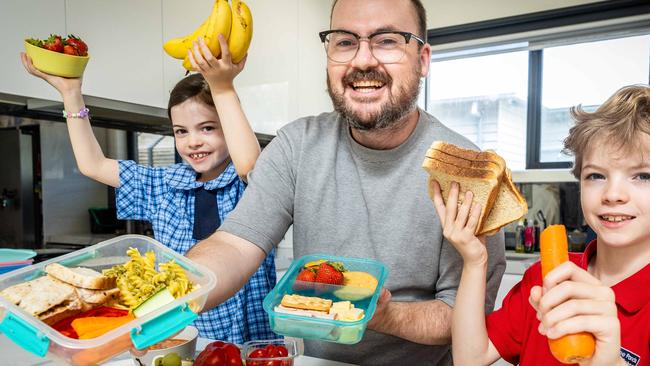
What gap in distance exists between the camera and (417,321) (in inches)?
39.7

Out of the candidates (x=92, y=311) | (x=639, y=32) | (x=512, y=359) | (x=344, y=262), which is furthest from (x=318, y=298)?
(x=639, y=32)

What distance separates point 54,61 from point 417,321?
1.15 meters

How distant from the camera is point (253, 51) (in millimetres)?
2674

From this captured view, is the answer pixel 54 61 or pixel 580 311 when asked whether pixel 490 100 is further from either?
pixel 580 311

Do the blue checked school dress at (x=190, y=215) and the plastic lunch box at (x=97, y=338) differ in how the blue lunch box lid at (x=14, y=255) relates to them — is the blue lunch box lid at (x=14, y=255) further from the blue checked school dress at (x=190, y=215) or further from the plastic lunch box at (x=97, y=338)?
the plastic lunch box at (x=97, y=338)

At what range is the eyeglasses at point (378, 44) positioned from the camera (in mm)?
1157

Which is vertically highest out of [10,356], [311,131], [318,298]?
[311,131]

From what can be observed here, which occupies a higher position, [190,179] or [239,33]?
[239,33]

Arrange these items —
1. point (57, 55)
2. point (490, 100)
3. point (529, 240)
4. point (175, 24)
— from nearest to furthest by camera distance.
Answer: point (57, 55) < point (175, 24) < point (529, 240) < point (490, 100)

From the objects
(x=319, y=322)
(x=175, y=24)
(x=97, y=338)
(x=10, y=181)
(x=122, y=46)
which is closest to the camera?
(x=97, y=338)

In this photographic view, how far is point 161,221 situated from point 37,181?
77cm

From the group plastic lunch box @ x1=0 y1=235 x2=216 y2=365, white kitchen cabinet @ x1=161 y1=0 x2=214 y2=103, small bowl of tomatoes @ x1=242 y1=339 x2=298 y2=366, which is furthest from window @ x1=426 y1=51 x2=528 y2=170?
plastic lunch box @ x1=0 y1=235 x2=216 y2=365

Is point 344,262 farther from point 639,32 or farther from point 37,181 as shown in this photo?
point 639,32

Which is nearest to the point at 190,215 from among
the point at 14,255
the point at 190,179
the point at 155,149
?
the point at 190,179
